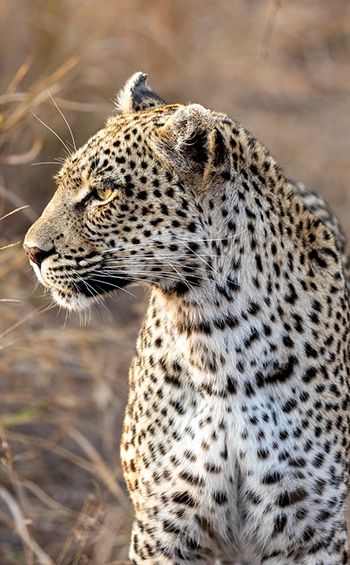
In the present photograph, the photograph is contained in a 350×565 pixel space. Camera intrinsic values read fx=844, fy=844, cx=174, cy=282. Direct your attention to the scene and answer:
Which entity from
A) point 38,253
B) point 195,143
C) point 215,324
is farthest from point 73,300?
point 195,143

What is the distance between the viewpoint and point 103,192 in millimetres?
3873

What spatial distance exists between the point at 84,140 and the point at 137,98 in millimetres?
4842

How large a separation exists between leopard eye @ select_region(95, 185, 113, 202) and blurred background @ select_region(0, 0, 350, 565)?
0.59 m

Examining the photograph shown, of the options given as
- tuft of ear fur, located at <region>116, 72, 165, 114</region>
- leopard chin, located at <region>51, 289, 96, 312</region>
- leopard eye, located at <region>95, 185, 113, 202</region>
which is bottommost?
leopard chin, located at <region>51, 289, 96, 312</region>

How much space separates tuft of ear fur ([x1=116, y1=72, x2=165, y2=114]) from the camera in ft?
14.8

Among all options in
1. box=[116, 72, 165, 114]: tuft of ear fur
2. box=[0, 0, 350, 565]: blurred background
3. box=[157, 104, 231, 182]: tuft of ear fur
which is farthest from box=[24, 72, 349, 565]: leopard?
box=[0, 0, 350, 565]: blurred background

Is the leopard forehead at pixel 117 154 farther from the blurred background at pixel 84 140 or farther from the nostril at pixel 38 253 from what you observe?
the blurred background at pixel 84 140

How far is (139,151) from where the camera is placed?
12.6 ft

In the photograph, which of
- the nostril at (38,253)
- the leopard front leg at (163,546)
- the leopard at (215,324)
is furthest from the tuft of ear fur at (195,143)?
the leopard front leg at (163,546)

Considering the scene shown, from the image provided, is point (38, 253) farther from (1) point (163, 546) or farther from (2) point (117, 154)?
(1) point (163, 546)

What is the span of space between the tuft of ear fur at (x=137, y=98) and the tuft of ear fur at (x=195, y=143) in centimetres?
74

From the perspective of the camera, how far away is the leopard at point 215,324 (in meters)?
3.79

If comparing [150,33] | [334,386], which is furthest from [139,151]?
[150,33]

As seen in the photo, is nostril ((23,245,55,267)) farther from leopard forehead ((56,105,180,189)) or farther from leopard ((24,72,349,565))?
leopard forehead ((56,105,180,189))
